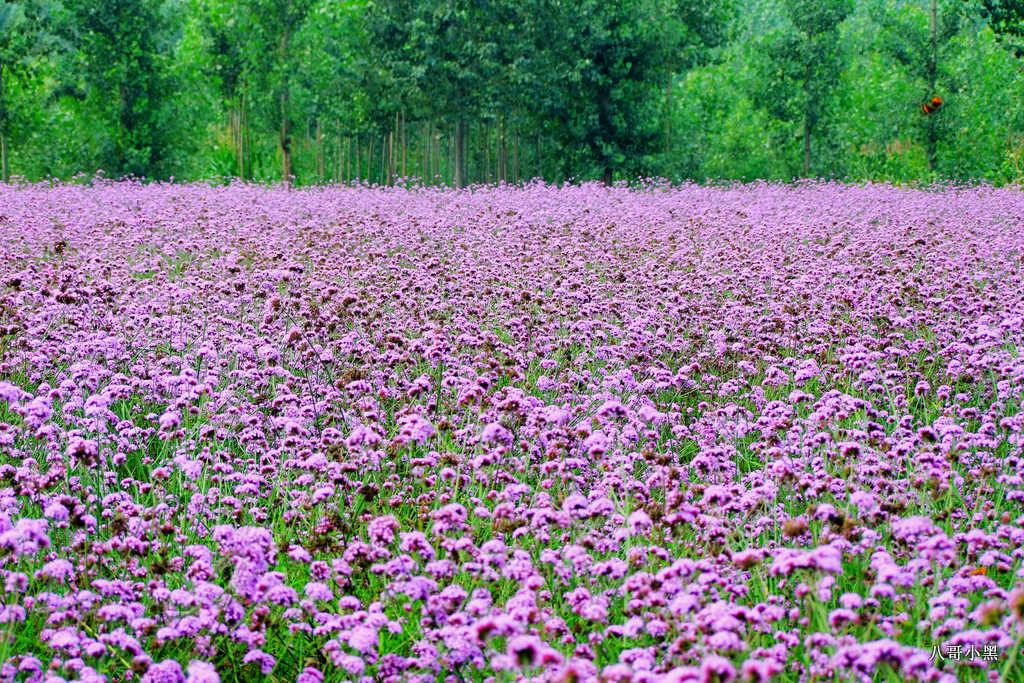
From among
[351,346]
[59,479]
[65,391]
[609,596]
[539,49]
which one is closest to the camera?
[609,596]

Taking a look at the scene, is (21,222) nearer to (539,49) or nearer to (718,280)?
(718,280)

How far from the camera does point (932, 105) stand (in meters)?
32.0

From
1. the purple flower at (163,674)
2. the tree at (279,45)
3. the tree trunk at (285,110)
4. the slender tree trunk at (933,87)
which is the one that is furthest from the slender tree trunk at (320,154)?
the purple flower at (163,674)

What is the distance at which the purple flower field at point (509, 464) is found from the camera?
9.82ft

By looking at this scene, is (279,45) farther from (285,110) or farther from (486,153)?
(486,153)

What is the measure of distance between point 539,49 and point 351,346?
27786 mm

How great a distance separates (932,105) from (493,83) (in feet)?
45.1

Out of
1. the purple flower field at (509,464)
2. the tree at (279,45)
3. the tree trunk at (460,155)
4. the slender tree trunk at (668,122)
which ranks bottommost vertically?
the purple flower field at (509,464)

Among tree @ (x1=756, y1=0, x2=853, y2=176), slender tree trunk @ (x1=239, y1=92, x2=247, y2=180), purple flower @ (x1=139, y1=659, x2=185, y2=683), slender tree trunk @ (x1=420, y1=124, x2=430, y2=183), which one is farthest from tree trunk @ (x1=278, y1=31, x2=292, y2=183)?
purple flower @ (x1=139, y1=659, x2=185, y2=683)

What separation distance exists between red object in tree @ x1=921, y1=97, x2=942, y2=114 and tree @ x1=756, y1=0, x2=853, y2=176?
3.49 meters

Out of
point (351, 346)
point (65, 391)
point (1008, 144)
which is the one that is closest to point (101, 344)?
point (65, 391)

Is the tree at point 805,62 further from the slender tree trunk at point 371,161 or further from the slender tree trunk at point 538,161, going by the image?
the slender tree trunk at point 371,161

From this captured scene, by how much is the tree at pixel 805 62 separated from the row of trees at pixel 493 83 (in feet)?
0.22

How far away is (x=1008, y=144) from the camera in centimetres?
3509
